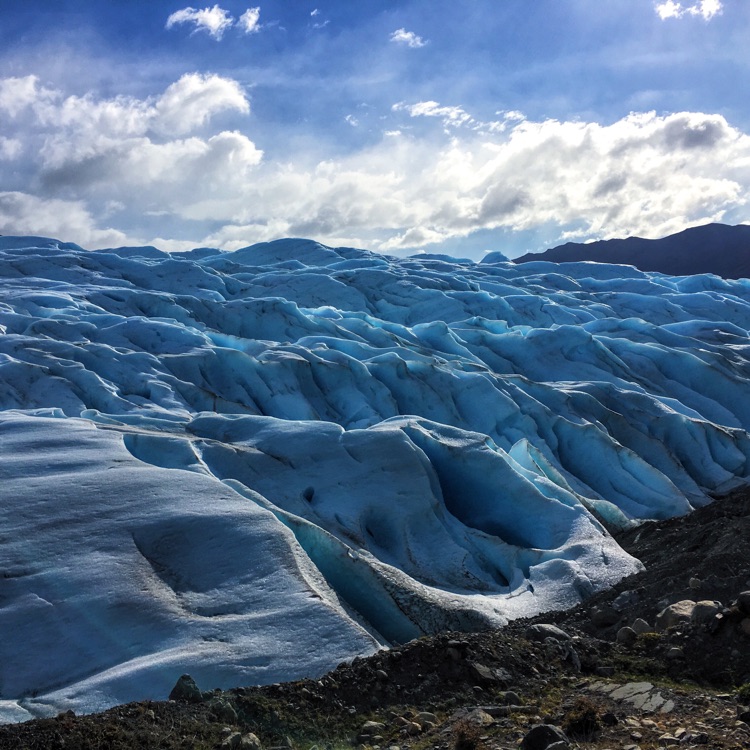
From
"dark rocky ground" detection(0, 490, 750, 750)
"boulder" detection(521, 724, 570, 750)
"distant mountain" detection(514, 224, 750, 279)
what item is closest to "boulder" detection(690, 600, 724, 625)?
"dark rocky ground" detection(0, 490, 750, 750)

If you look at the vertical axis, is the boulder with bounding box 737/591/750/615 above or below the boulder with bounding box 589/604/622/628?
above

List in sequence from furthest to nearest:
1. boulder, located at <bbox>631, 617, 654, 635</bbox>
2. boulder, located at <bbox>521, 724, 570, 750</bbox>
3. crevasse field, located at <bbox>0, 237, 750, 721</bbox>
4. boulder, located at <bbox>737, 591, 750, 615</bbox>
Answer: boulder, located at <bbox>631, 617, 654, 635</bbox> → crevasse field, located at <bbox>0, 237, 750, 721</bbox> → boulder, located at <bbox>737, 591, 750, 615</bbox> → boulder, located at <bbox>521, 724, 570, 750</bbox>

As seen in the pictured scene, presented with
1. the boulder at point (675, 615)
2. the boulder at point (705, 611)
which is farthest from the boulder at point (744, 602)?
the boulder at point (675, 615)

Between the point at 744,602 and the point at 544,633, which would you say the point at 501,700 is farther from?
the point at 744,602

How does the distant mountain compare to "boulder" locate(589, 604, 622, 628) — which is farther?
the distant mountain

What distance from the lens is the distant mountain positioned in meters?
96.8

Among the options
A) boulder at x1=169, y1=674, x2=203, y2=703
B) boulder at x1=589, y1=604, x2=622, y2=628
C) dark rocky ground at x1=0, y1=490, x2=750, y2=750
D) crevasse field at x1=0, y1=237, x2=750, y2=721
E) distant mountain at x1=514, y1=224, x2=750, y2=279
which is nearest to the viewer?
dark rocky ground at x1=0, y1=490, x2=750, y2=750

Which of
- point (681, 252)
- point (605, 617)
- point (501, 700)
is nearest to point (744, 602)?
point (605, 617)

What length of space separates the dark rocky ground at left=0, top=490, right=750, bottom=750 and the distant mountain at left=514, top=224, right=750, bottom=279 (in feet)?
309

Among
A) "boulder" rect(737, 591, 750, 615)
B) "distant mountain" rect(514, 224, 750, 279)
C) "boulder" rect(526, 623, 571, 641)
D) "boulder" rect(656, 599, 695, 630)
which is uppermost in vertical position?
"distant mountain" rect(514, 224, 750, 279)

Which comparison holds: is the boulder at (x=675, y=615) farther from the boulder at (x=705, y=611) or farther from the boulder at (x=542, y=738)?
the boulder at (x=542, y=738)

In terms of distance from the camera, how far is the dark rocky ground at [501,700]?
516cm

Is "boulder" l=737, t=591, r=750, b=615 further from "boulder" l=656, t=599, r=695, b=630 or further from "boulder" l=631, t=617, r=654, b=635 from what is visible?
"boulder" l=631, t=617, r=654, b=635

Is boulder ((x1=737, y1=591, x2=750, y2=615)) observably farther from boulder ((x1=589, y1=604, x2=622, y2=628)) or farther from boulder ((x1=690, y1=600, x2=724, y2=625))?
boulder ((x1=589, y1=604, x2=622, y2=628))
